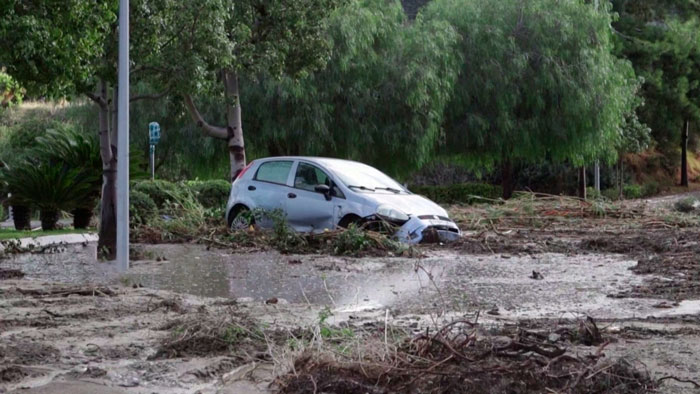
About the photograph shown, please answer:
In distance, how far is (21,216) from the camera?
21469 millimetres

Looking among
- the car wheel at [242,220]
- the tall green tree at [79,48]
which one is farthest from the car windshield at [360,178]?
the tall green tree at [79,48]

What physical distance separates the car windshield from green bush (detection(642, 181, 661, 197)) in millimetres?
34723

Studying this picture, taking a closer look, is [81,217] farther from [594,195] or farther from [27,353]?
[594,195]

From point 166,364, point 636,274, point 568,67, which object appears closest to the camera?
point 166,364

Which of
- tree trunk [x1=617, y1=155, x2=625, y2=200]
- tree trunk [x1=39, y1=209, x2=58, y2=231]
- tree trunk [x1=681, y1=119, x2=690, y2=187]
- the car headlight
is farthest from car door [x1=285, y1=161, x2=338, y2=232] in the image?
tree trunk [x1=681, y1=119, x2=690, y2=187]

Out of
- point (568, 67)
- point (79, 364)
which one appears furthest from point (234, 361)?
point (568, 67)

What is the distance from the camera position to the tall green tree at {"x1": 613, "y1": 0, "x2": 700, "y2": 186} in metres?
50.4

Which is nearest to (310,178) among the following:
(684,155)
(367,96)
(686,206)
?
(686,206)

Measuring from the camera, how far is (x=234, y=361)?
21.8 ft

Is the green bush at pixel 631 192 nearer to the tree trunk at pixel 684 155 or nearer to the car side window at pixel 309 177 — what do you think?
the tree trunk at pixel 684 155

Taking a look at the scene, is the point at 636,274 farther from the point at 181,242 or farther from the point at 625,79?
the point at 625,79

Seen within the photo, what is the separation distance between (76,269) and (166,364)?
736 cm

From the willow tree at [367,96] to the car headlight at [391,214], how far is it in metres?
13.7

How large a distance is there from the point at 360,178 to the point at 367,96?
14.8 metres
